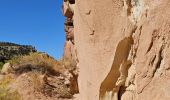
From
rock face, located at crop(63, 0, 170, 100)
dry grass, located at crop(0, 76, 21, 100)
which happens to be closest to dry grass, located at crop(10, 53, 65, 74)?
dry grass, located at crop(0, 76, 21, 100)

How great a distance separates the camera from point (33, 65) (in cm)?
1451

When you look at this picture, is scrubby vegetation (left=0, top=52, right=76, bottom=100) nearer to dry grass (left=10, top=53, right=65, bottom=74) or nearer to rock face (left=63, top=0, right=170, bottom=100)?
dry grass (left=10, top=53, right=65, bottom=74)

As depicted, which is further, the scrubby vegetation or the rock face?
the scrubby vegetation

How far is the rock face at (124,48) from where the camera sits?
4.09 meters

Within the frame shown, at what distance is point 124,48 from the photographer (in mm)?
4832

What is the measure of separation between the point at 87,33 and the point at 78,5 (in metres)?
0.55

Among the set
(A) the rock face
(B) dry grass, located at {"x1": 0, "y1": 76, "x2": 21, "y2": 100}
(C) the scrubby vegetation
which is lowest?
(A) the rock face

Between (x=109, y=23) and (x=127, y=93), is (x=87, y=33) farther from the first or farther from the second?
(x=127, y=93)

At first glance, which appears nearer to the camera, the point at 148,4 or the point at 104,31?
the point at 148,4

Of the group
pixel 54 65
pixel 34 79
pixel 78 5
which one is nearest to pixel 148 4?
pixel 78 5

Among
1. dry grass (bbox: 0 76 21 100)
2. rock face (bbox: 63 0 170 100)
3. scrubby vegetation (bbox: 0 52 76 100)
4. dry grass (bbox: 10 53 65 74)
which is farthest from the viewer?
dry grass (bbox: 10 53 65 74)

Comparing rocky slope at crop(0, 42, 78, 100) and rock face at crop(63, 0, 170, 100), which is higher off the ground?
rocky slope at crop(0, 42, 78, 100)

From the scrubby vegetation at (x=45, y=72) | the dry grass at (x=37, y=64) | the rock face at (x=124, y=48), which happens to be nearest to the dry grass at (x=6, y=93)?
the scrubby vegetation at (x=45, y=72)

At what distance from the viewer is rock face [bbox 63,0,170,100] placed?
4.09 meters
